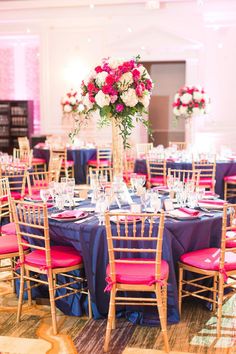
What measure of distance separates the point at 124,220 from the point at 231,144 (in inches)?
333

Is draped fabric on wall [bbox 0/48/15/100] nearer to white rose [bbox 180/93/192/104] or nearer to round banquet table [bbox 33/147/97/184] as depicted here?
round banquet table [bbox 33/147/97/184]

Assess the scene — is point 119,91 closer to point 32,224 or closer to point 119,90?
point 119,90

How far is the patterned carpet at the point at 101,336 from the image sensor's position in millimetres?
3867

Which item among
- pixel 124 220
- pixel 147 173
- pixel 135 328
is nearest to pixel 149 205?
pixel 124 220

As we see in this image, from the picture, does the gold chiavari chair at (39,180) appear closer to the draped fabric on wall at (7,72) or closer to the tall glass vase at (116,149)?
the tall glass vase at (116,149)

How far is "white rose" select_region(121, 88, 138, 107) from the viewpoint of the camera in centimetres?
467

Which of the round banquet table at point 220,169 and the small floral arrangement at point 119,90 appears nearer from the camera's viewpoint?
the small floral arrangement at point 119,90

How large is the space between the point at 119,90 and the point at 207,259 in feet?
5.54

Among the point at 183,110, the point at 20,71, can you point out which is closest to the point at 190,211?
the point at 183,110

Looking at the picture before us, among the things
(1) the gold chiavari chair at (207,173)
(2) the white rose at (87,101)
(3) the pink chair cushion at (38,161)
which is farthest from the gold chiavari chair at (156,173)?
(2) the white rose at (87,101)

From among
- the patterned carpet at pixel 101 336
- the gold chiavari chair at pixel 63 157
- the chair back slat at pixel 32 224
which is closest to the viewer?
the patterned carpet at pixel 101 336

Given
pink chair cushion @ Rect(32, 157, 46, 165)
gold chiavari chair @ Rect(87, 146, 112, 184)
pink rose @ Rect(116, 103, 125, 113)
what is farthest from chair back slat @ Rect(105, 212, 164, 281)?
pink chair cushion @ Rect(32, 157, 46, 165)

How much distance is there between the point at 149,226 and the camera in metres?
4.03

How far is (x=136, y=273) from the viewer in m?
3.80
